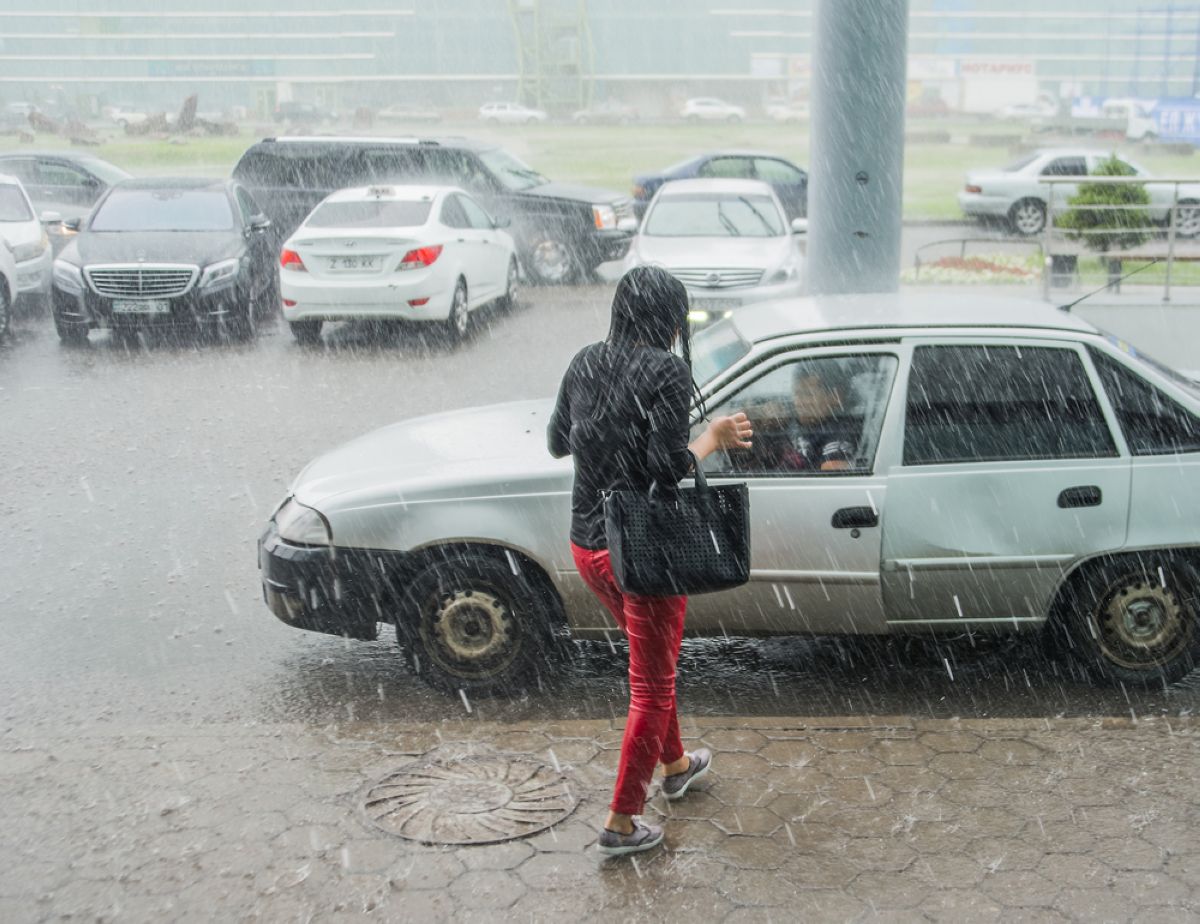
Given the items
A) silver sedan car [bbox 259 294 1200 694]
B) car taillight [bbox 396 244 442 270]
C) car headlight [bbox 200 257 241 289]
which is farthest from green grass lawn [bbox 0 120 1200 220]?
silver sedan car [bbox 259 294 1200 694]

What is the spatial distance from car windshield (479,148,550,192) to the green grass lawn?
37.5ft

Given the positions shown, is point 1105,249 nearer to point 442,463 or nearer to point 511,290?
point 511,290

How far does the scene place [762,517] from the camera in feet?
17.6

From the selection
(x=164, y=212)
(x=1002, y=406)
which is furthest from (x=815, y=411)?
(x=164, y=212)

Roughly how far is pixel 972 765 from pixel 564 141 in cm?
5840

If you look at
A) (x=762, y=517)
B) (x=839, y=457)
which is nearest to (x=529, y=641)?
(x=762, y=517)

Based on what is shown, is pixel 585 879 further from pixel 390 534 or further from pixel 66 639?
pixel 66 639

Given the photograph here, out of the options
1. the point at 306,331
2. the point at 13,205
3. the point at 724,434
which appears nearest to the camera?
the point at 724,434

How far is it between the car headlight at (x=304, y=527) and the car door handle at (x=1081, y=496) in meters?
2.87

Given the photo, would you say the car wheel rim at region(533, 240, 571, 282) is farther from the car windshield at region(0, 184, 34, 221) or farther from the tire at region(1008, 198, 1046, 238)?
the tire at region(1008, 198, 1046, 238)

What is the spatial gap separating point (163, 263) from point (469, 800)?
433 inches

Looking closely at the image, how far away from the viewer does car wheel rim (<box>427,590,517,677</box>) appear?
5.53m

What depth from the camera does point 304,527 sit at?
18.5ft

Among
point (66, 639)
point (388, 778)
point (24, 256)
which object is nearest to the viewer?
point (388, 778)
